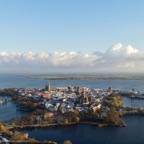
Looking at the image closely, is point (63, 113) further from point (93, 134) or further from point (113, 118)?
point (93, 134)

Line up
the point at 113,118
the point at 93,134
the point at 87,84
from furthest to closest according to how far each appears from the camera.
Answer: the point at 87,84
the point at 113,118
the point at 93,134

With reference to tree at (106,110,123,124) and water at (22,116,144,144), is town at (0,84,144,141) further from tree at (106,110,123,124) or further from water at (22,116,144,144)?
water at (22,116,144,144)

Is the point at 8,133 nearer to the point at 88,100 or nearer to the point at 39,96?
the point at 88,100

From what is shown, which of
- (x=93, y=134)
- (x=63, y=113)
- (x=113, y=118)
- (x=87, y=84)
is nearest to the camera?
(x=93, y=134)

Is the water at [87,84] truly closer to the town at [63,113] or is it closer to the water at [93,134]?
the town at [63,113]

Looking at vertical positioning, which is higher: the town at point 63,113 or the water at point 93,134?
the town at point 63,113

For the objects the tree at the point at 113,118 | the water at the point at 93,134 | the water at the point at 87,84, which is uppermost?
the water at the point at 87,84

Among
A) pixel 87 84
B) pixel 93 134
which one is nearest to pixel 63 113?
pixel 93 134

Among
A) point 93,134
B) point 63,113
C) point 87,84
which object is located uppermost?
point 87,84

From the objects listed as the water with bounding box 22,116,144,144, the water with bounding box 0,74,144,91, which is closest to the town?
the water with bounding box 22,116,144,144

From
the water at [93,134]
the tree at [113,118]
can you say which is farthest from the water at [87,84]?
the water at [93,134]

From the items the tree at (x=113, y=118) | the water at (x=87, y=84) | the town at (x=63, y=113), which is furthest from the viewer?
the water at (x=87, y=84)
